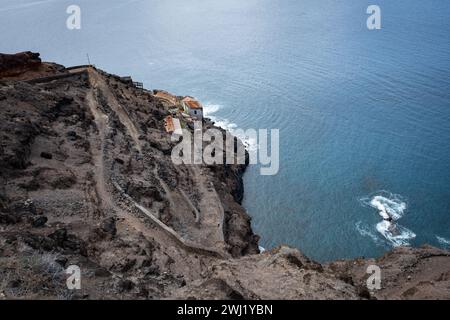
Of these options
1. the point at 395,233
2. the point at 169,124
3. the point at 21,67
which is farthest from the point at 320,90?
the point at 21,67

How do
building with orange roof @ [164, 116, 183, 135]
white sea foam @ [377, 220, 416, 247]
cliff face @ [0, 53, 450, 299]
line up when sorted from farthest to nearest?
building with orange roof @ [164, 116, 183, 135]
white sea foam @ [377, 220, 416, 247]
cliff face @ [0, 53, 450, 299]

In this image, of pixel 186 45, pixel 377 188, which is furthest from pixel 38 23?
pixel 377 188

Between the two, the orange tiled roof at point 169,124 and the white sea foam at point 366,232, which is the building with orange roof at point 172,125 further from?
the white sea foam at point 366,232

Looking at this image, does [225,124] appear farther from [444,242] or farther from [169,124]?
[444,242]

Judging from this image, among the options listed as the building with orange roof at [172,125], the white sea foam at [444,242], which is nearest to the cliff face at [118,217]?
the building with orange roof at [172,125]

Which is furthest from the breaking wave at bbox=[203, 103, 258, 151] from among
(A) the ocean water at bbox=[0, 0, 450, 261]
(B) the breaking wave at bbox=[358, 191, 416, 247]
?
(B) the breaking wave at bbox=[358, 191, 416, 247]

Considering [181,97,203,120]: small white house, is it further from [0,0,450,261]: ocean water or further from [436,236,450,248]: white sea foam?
[436,236,450,248]: white sea foam
